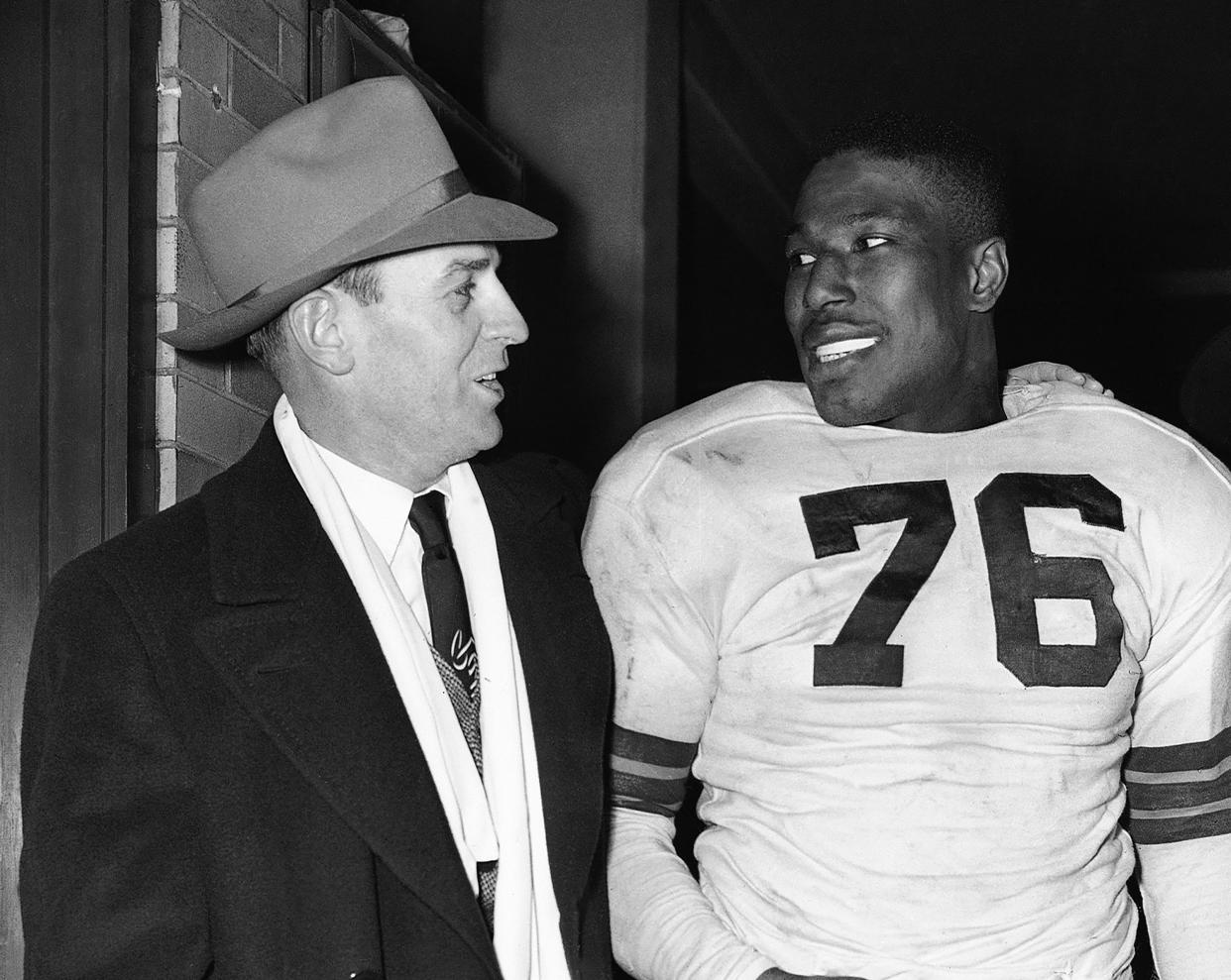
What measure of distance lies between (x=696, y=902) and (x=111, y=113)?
1388mm

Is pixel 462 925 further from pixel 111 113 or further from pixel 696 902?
pixel 111 113

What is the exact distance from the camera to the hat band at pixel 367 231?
2.05 meters

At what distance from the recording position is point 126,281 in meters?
2.35

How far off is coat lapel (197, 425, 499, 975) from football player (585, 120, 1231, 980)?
482 mm

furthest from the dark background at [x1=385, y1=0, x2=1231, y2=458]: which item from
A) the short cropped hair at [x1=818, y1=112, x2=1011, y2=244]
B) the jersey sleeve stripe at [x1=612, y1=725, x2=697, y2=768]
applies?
the jersey sleeve stripe at [x1=612, y1=725, x2=697, y2=768]

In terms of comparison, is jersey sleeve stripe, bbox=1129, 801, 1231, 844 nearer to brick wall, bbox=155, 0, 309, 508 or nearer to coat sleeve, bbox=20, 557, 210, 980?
coat sleeve, bbox=20, 557, 210, 980

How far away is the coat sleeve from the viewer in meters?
1.70

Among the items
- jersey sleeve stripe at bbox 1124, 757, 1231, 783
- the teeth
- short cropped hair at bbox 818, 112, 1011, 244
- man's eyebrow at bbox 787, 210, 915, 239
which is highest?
short cropped hair at bbox 818, 112, 1011, 244

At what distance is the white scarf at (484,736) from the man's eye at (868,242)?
0.79 meters

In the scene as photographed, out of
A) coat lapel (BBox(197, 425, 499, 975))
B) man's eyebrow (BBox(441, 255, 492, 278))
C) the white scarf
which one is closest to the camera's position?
coat lapel (BBox(197, 425, 499, 975))

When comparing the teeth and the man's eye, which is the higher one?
the man's eye

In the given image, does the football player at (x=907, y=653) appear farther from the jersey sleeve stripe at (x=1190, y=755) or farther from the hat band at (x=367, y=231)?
the hat band at (x=367, y=231)

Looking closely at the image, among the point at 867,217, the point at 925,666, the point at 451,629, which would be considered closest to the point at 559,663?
the point at 451,629

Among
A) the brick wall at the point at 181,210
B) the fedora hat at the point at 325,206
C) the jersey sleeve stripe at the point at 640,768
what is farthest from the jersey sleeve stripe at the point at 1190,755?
the brick wall at the point at 181,210
